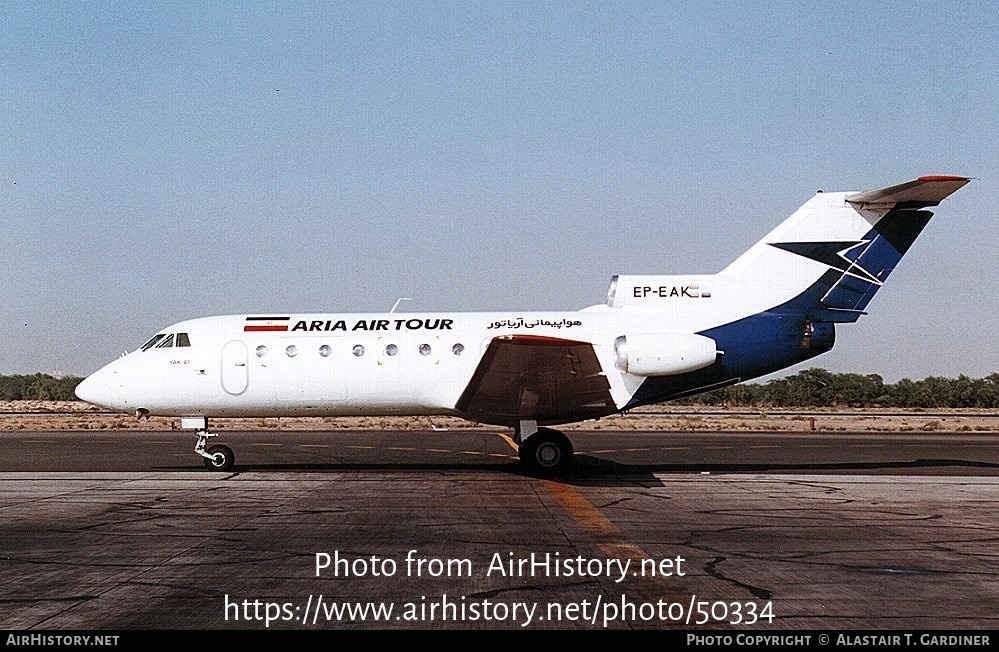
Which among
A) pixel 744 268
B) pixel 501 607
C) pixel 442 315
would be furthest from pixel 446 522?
pixel 744 268

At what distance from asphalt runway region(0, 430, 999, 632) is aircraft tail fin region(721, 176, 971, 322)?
11.9 feet

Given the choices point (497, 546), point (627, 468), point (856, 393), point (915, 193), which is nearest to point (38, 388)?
point (856, 393)

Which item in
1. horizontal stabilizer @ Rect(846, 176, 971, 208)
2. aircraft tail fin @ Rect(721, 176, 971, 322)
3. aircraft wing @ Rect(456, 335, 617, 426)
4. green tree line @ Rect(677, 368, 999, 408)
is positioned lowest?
green tree line @ Rect(677, 368, 999, 408)

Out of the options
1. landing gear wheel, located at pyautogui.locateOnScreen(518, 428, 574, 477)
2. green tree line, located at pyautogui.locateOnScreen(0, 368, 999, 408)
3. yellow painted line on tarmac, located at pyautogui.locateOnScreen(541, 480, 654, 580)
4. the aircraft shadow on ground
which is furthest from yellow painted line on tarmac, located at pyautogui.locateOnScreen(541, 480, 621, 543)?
green tree line, located at pyautogui.locateOnScreen(0, 368, 999, 408)

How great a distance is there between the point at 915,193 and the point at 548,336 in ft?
24.9

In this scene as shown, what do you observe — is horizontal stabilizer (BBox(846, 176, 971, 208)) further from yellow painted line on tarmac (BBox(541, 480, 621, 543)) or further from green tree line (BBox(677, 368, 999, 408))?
green tree line (BBox(677, 368, 999, 408))

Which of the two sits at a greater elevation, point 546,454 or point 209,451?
point 209,451

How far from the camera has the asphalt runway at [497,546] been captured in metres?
7.11

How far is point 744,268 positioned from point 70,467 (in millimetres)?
14765

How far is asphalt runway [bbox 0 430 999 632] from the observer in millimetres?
7109

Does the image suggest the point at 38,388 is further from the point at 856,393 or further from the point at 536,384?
the point at 536,384

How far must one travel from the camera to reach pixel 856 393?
71.6 m

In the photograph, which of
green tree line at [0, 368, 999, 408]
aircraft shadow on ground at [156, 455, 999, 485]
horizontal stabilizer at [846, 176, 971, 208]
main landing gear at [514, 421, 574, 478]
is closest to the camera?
horizontal stabilizer at [846, 176, 971, 208]

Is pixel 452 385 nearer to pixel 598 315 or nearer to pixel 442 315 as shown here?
pixel 442 315
